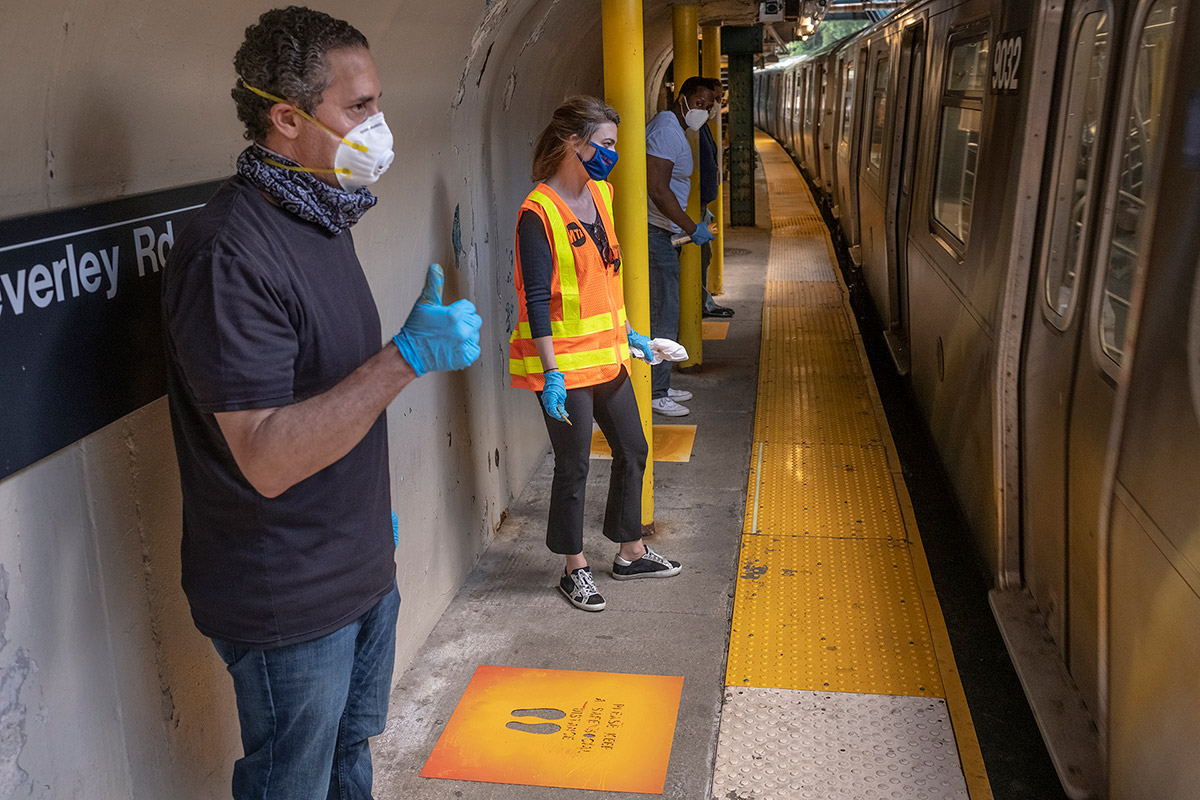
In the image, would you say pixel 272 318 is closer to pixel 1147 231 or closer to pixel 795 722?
pixel 1147 231

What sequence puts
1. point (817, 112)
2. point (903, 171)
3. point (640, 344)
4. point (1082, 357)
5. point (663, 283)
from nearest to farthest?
point (1082, 357)
point (640, 344)
point (663, 283)
point (903, 171)
point (817, 112)

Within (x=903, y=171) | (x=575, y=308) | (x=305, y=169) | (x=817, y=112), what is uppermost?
(x=305, y=169)

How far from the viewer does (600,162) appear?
373 centimetres

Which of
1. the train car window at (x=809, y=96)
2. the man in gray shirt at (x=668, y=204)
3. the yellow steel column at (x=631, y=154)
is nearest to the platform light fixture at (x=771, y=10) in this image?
the man in gray shirt at (x=668, y=204)

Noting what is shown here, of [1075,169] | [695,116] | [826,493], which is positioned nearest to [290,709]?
[1075,169]

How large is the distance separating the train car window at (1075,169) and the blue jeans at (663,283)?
128 inches

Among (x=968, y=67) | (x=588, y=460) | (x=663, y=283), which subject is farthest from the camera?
(x=663, y=283)

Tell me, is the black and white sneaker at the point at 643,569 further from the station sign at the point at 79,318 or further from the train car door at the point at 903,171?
the train car door at the point at 903,171

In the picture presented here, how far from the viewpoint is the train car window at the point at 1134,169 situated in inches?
93.6

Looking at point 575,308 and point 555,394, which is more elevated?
point 575,308

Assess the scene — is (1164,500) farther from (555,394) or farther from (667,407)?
(667,407)

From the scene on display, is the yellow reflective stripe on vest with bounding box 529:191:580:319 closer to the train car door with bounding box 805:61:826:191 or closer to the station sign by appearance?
the station sign

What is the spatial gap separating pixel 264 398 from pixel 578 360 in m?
Result: 2.10

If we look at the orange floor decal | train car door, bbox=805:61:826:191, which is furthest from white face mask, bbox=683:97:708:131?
train car door, bbox=805:61:826:191
